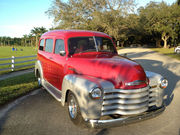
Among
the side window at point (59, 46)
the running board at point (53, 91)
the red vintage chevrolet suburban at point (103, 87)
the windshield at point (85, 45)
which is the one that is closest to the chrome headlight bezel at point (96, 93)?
the red vintage chevrolet suburban at point (103, 87)

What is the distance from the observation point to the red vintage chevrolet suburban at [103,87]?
317 cm

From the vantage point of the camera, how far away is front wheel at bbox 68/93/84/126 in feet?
11.5

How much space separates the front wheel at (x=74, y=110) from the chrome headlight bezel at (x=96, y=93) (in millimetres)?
535

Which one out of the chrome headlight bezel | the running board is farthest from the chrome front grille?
the running board

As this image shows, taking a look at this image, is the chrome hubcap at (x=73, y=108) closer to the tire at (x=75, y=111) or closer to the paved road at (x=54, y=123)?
the tire at (x=75, y=111)

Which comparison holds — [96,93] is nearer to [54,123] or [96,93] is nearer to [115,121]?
[115,121]

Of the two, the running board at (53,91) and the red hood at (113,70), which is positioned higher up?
the red hood at (113,70)

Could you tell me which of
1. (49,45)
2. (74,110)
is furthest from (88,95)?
(49,45)

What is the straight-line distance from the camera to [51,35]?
5668 millimetres

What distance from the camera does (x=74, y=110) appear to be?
3.75 meters

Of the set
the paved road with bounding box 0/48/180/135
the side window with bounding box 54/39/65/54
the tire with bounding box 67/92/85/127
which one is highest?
the side window with bounding box 54/39/65/54

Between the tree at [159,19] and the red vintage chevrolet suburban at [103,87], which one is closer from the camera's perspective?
the red vintage chevrolet suburban at [103,87]

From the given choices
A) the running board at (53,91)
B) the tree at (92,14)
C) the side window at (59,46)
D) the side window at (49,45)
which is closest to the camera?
the running board at (53,91)

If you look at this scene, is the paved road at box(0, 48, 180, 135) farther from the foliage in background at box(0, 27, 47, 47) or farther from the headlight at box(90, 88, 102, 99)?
the foliage in background at box(0, 27, 47, 47)
